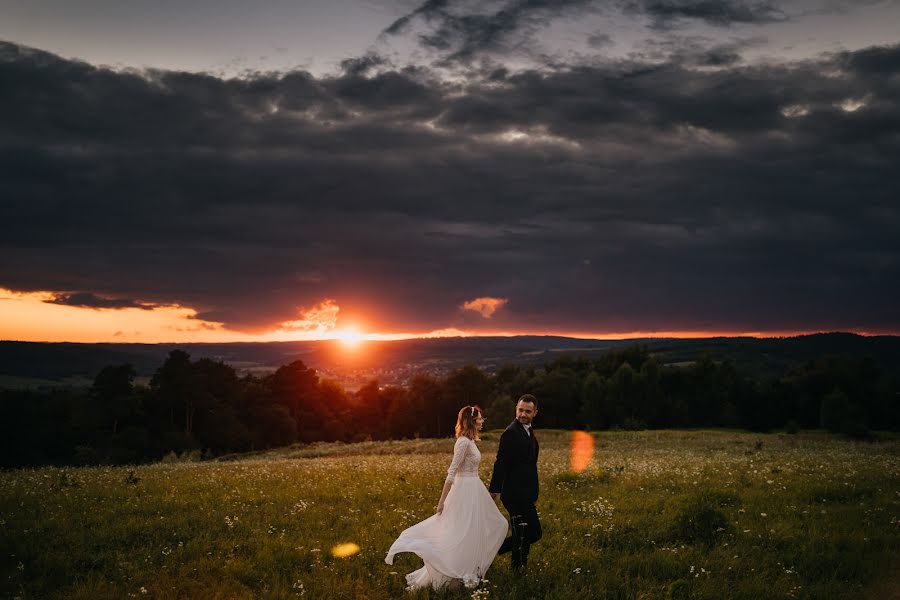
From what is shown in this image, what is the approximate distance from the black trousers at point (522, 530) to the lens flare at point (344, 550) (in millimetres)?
2979

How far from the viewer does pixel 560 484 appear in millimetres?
18453

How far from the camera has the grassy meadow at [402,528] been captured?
9297 millimetres

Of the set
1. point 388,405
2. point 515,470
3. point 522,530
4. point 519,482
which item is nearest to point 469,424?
point 515,470

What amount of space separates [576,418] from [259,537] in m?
113

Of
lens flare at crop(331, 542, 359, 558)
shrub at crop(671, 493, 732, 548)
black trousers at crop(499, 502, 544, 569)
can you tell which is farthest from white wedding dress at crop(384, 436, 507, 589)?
shrub at crop(671, 493, 732, 548)

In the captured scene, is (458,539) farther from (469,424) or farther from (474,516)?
(469,424)

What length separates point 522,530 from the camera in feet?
32.6

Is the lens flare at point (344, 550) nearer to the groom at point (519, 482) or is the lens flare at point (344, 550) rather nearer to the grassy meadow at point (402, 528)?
the grassy meadow at point (402, 528)

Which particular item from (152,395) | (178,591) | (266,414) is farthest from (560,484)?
(266,414)

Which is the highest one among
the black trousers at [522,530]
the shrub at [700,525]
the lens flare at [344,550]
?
the black trousers at [522,530]

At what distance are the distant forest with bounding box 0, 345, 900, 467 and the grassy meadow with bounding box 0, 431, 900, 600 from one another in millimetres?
43240

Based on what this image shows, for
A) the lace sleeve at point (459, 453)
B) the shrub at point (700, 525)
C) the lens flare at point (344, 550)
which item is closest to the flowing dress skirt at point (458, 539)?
the lace sleeve at point (459, 453)

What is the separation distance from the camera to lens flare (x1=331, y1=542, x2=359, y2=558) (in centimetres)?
1087

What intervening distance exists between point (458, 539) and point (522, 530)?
4.01 feet
